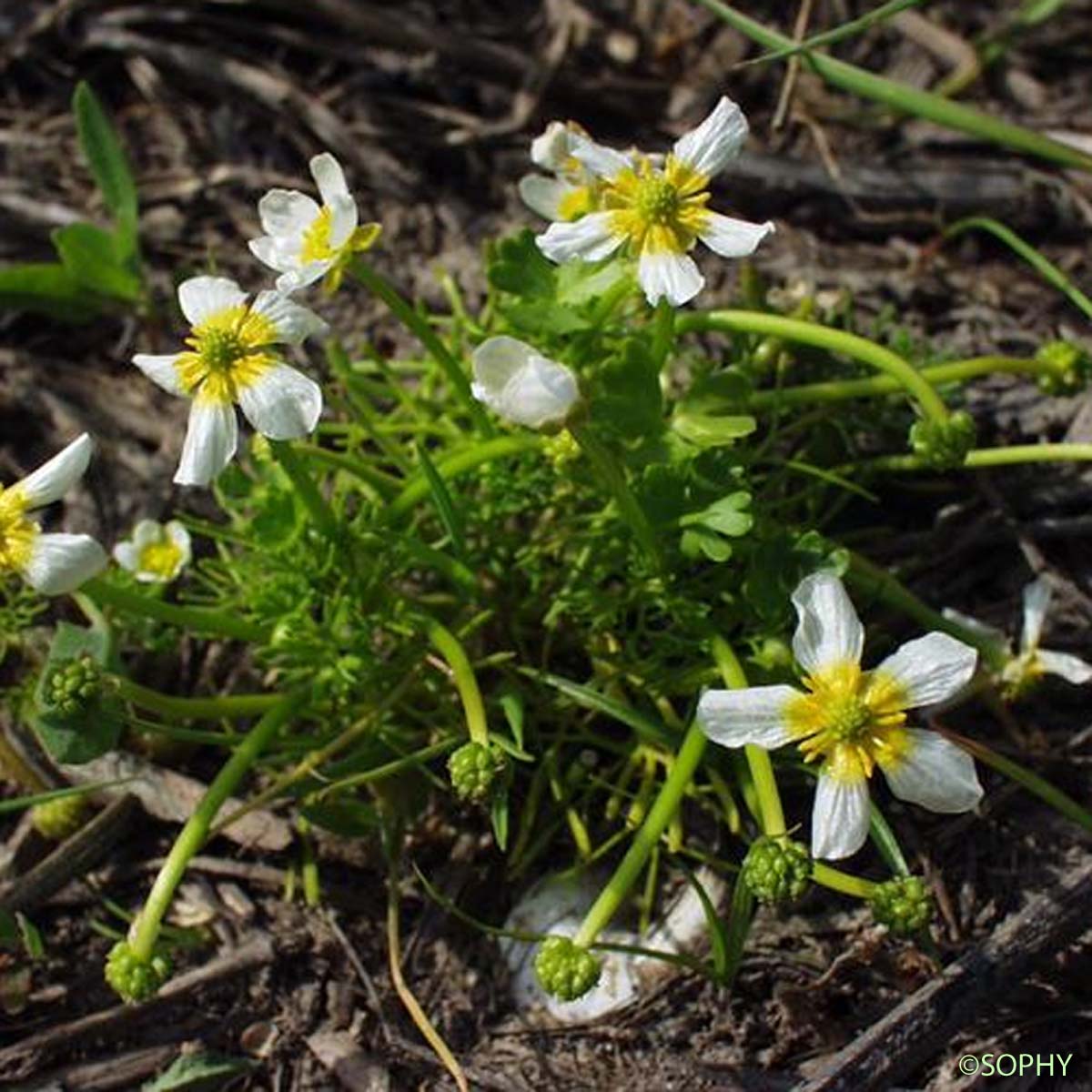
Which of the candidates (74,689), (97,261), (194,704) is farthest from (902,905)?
(97,261)

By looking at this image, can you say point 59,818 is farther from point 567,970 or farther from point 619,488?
point 619,488

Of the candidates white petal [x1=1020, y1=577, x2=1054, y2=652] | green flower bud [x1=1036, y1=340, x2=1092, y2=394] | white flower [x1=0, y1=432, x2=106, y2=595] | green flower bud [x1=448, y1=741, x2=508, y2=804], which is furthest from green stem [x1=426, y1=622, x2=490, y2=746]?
green flower bud [x1=1036, y1=340, x2=1092, y2=394]

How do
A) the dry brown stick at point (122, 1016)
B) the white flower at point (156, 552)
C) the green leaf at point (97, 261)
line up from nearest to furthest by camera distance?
the dry brown stick at point (122, 1016) < the white flower at point (156, 552) < the green leaf at point (97, 261)

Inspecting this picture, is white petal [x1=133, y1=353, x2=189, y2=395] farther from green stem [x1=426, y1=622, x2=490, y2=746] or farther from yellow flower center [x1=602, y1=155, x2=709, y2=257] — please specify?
yellow flower center [x1=602, y1=155, x2=709, y2=257]

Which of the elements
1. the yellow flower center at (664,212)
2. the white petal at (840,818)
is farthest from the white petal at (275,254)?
the white petal at (840,818)

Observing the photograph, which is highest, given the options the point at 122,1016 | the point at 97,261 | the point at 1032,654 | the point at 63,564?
the point at 63,564

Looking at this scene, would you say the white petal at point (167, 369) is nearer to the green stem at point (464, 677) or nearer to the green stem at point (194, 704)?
the green stem at point (194, 704)
